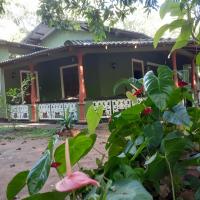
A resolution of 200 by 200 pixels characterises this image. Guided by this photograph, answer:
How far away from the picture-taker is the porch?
12.7 m

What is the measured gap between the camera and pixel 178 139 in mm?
1143

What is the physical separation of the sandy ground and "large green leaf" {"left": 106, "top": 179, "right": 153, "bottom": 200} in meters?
3.01

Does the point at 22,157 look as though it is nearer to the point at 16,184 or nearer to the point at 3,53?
the point at 16,184

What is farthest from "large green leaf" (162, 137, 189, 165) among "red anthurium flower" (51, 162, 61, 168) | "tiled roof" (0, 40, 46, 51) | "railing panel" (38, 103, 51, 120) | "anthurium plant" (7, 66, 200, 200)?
"tiled roof" (0, 40, 46, 51)

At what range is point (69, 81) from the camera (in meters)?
16.3

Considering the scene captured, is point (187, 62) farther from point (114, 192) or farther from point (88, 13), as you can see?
point (114, 192)

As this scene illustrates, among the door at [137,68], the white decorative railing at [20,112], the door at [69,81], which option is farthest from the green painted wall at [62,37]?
the white decorative railing at [20,112]

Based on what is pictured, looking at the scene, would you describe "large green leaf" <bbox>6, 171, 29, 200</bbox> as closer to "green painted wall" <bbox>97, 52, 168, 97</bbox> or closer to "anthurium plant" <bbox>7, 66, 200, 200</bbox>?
"anthurium plant" <bbox>7, 66, 200, 200</bbox>

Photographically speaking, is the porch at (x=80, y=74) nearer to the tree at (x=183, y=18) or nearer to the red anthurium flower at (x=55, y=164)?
the tree at (x=183, y=18)

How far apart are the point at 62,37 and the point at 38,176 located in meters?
19.3

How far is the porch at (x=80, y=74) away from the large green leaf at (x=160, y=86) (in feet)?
34.2

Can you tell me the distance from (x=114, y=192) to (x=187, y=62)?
18127 mm

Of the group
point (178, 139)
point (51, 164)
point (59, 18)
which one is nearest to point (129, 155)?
point (178, 139)

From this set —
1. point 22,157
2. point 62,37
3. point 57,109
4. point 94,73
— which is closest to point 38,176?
point 22,157
